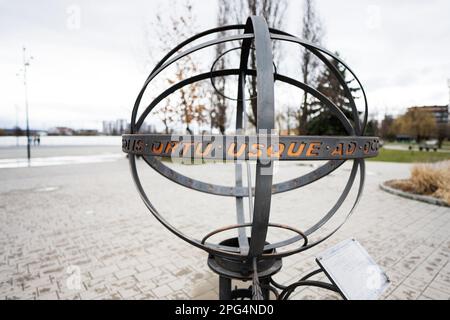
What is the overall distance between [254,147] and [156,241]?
4049mm

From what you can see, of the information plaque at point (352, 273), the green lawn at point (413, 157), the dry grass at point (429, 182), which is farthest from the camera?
the green lawn at point (413, 157)

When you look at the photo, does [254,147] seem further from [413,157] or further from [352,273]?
[413,157]

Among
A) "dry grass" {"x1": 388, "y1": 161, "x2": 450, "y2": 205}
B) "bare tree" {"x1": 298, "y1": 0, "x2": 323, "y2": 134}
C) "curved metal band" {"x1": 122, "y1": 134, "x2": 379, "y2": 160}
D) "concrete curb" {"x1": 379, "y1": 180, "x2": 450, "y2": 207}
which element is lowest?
"concrete curb" {"x1": 379, "y1": 180, "x2": 450, "y2": 207}

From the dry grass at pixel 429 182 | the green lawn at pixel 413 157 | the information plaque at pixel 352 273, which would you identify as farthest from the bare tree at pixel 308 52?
the information plaque at pixel 352 273

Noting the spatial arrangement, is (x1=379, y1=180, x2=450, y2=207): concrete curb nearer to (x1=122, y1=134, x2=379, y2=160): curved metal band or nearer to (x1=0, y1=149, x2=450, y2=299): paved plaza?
(x1=0, y1=149, x2=450, y2=299): paved plaza

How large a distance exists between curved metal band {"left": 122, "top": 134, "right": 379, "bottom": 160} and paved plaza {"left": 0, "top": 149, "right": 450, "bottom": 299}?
2364 mm

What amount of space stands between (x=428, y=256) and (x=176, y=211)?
16.6ft

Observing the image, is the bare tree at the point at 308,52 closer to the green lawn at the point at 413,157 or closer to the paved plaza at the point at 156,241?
the green lawn at the point at 413,157

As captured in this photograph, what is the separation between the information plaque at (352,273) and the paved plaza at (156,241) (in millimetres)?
1655

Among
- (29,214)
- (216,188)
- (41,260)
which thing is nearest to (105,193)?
(29,214)

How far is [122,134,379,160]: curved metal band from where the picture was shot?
1.26 meters

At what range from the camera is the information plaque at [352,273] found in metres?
1.62

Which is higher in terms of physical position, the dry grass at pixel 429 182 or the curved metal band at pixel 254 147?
the curved metal band at pixel 254 147

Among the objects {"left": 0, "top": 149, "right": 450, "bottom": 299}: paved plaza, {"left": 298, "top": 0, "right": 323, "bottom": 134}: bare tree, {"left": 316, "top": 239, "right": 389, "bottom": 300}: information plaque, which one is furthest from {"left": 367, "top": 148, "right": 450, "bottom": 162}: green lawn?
{"left": 316, "top": 239, "right": 389, "bottom": 300}: information plaque
